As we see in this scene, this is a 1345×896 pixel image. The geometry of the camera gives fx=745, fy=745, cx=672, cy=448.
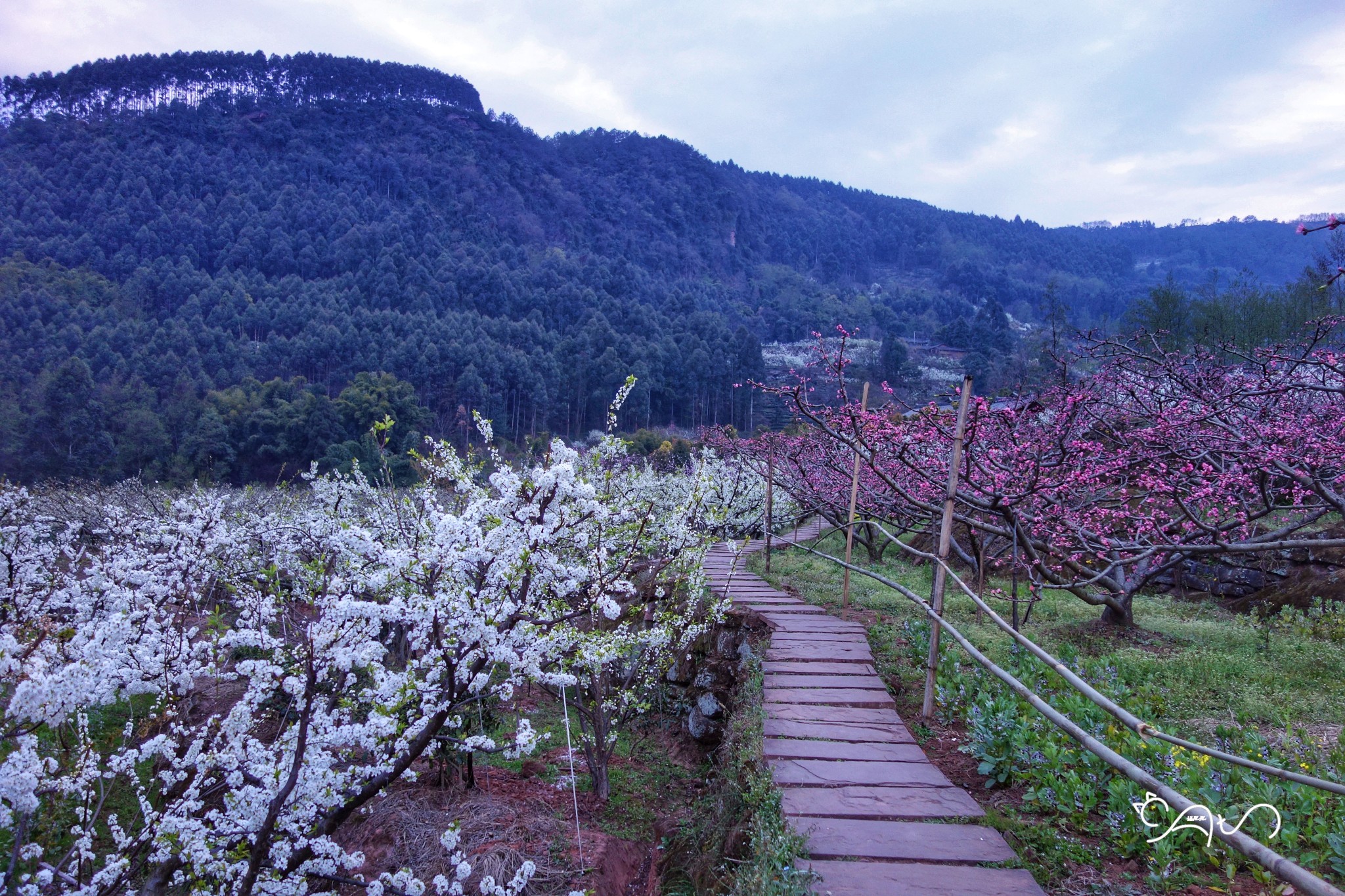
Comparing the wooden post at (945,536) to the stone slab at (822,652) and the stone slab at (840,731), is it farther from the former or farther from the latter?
the stone slab at (822,652)

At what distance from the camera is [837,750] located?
4.22 metres

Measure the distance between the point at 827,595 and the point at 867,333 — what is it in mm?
86036

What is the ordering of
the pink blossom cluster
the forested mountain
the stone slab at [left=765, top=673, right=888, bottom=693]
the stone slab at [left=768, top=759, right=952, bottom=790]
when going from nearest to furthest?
1. the stone slab at [left=768, top=759, right=952, bottom=790]
2. the pink blossom cluster
3. the stone slab at [left=765, top=673, right=888, bottom=693]
4. the forested mountain

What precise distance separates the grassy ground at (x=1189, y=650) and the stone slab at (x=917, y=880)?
6.58 ft

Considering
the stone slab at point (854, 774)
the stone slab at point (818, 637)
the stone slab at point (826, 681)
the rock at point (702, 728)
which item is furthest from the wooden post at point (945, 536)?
the rock at point (702, 728)

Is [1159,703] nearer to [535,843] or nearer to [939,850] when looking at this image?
[939,850]

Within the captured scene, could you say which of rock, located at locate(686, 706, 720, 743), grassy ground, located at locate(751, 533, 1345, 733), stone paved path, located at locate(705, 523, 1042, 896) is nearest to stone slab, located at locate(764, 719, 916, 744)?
stone paved path, located at locate(705, 523, 1042, 896)

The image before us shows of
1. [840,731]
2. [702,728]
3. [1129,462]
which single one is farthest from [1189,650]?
[702,728]

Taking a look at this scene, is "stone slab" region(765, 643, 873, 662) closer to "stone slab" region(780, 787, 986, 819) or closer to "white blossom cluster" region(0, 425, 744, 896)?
"white blossom cluster" region(0, 425, 744, 896)

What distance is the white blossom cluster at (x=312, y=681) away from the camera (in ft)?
9.41

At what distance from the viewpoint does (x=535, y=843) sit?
15.1 feet

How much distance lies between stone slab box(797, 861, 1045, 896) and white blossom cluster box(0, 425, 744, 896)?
146 centimetres

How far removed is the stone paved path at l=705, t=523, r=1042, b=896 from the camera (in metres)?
2.92

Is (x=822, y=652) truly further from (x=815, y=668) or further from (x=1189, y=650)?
(x=1189, y=650)
